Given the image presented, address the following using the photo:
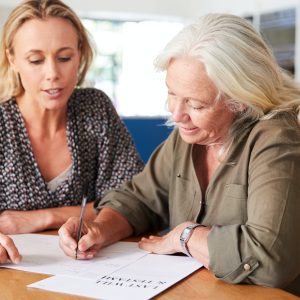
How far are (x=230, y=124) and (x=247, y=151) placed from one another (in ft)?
0.35

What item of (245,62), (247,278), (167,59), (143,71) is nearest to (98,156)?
(167,59)

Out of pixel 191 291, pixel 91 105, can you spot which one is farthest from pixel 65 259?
pixel 91 105

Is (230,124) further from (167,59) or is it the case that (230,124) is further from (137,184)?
(137,184)

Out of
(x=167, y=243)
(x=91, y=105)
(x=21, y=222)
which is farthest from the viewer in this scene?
(x=91, y=105)

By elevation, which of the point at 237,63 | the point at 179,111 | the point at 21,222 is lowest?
the point at 21,222

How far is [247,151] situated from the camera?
1380mm

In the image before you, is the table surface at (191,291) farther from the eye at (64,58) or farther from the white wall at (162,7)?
the white wall at (162,7)

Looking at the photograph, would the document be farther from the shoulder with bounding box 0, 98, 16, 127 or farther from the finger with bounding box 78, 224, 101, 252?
the shoulder with bounding box 0, 98, 16, 127

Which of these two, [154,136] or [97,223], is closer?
[97,223]

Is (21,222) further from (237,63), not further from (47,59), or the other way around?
(237,63)

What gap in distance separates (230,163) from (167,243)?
0.26 m

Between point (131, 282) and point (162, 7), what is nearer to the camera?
point (131, 282)

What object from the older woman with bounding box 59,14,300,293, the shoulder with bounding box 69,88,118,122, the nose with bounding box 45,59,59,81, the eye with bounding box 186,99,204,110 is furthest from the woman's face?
the eye with bounding box 186,99,204,110

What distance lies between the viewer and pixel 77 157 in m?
1.91
